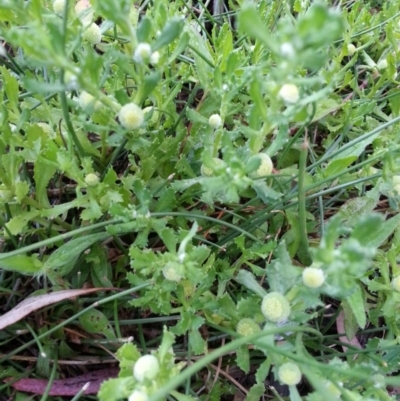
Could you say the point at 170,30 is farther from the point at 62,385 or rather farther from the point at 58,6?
the point at 62,385

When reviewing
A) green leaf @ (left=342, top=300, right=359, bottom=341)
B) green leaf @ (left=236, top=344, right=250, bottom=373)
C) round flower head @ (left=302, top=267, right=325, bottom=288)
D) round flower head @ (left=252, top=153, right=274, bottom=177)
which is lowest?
green leaf @ (left=342, top=300, right=359, bottom=341)

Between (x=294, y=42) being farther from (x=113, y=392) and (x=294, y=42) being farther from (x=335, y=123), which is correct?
(x=335, y=123)

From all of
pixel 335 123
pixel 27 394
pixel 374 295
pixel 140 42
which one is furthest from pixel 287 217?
pixel 27 394

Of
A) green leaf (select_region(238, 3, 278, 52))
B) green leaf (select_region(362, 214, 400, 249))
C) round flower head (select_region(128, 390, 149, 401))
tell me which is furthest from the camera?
green leaf (select_region(362, 214, 400, 249))

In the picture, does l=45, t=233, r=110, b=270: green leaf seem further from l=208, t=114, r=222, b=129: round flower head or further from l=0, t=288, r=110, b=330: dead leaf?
l=208, t=114, r=222, b=129: round flower head

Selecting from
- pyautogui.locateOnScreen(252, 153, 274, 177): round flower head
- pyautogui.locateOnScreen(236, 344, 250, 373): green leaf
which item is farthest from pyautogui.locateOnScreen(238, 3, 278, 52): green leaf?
pyautogui.locateOnScreen(236, 344, 250, 373): green leaf

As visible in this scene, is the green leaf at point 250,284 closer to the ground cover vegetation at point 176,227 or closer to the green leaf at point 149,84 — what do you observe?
the ground cover vegetation at point 176,227

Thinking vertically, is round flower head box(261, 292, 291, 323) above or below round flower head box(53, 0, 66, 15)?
below

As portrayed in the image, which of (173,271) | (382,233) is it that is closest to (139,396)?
(173,271)
